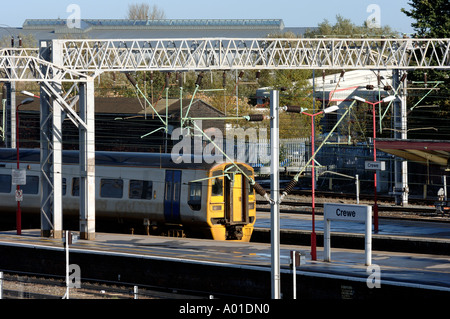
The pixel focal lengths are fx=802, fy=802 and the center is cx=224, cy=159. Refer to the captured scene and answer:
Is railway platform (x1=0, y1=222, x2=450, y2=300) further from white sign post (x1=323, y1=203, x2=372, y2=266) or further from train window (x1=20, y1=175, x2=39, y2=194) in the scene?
train window (x1=20, y1=175, x2=39, y2=194)

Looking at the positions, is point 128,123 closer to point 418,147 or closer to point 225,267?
point 418,147

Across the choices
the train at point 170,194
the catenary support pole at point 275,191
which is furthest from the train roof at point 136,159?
the catenary support pole at point 275,191

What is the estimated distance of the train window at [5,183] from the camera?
3525 centimetres

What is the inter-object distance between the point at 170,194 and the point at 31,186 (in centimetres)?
735

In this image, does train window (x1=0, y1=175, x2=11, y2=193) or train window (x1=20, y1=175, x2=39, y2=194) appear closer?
train window (x1=20, y1=175, x2=39, y2=194)

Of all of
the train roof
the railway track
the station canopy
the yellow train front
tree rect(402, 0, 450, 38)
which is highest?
tree rect(402, 0, 450, 38)

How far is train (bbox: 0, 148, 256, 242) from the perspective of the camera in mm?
30344

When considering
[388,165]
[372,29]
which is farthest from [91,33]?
[388,165]

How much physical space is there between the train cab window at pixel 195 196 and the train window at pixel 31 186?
8007 mm

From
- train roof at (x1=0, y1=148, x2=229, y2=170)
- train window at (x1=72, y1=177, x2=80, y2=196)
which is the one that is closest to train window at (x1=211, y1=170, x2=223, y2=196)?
train roof at (x1=0, y1=148, x2=229, y2=170)

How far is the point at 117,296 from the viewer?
22219mm

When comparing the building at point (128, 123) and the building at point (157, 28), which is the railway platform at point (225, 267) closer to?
the building at point (128, 123)

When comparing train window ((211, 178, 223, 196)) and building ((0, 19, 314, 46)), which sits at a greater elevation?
building ((0, 19, 314, 46))

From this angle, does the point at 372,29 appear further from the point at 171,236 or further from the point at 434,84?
the point at 171,236
